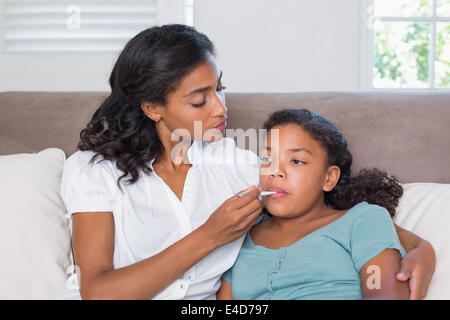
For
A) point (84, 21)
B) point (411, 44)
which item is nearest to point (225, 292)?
point (84, 21)

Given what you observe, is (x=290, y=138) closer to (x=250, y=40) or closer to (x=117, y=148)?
(x=117, y=148)

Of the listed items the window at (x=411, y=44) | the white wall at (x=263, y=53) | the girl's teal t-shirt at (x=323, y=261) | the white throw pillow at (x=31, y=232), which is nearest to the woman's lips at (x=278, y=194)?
the girl's teal t-shirt at (x=323, y=261)

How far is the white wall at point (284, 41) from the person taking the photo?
8.81ft

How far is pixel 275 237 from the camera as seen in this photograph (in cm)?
134

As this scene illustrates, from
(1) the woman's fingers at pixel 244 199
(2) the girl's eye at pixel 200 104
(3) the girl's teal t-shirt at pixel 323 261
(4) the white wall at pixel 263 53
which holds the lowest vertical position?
(3) the girl's teal t-shirt at pixel 323 261

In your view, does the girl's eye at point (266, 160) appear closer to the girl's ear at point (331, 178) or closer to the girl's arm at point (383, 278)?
the girl's ear at point (331, 178)

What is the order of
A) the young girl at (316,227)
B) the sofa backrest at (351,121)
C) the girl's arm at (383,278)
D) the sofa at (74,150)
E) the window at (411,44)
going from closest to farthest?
the girl's arm at (383,278)
the young girl at (316,227)
the sofa at (74,150)
the sofa backrest at (351,121)
the window at (411,44)

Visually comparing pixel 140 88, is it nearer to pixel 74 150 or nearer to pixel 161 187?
pixel 161 187

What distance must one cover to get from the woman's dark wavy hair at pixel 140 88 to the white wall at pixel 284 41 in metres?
1.37

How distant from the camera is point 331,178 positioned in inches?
53.2

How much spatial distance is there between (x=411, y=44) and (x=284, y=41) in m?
0.78

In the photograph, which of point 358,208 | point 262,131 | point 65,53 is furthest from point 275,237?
point 65,53

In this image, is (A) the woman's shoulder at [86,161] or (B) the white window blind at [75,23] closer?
(A) the woman's shoulder at [86,161]
